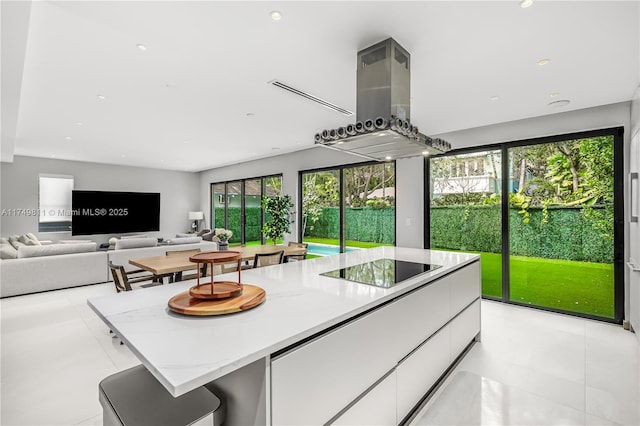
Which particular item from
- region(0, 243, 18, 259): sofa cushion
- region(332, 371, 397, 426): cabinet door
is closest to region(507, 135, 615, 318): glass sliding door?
region(332, 371, 397, 426): cabinet door

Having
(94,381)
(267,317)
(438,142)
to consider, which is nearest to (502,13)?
(438,142)

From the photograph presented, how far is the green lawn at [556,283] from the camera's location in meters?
3.74

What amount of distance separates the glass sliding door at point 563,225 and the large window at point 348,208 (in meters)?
1.95

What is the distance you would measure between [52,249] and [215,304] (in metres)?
5.33

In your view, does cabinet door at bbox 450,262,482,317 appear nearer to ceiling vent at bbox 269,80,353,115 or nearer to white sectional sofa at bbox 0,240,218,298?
ceiling vent at bbox 269,80,353,115

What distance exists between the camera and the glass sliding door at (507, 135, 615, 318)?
12.1ft

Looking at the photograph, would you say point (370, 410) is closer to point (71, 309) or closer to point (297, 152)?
point (71, 309)

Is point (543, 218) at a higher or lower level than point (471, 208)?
lower

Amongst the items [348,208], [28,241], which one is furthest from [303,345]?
[28,241]

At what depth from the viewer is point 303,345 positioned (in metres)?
1.17

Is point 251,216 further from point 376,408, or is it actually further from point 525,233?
point 376,408

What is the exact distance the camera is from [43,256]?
487 cm

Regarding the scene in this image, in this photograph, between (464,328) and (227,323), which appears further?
(464,328)

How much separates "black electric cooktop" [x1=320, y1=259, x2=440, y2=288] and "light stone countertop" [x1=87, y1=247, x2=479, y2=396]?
0.26 ft
